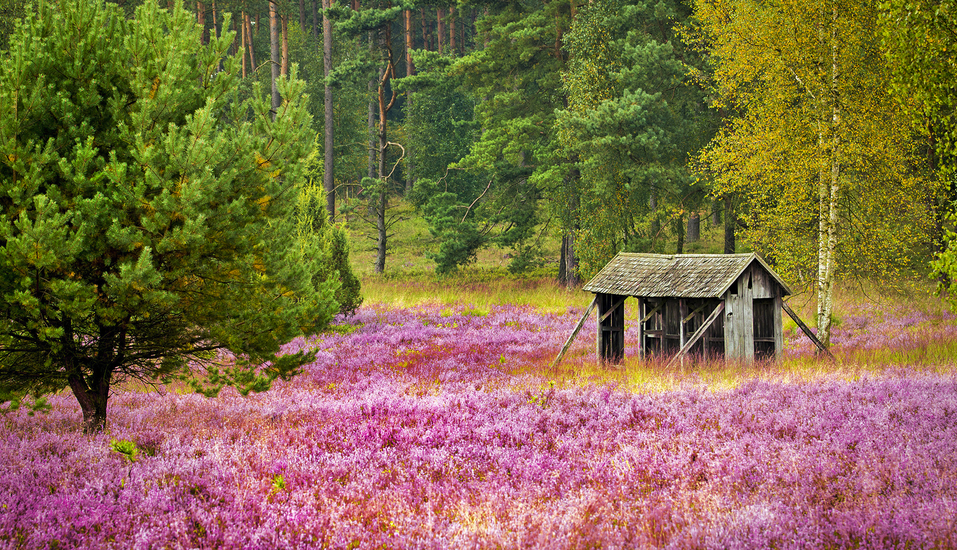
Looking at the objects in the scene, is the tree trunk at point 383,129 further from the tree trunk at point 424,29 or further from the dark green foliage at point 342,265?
the tree trunk at point 424,29

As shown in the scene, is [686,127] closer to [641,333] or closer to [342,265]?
[641,333]

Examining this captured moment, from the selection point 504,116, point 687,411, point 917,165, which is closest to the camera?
point 687,411

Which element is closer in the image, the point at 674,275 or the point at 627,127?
Answer: the point at 674,275

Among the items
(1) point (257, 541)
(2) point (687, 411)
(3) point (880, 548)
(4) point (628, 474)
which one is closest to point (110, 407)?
(1) point (257, 541)

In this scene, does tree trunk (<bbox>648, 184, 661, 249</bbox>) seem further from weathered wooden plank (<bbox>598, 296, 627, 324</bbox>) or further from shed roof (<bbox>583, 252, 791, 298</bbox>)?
weathered wooden plank (<bbox>598, 296, 627, 324</bbox>)

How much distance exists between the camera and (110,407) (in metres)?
8.65

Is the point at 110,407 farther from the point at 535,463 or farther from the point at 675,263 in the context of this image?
the point at 675,263

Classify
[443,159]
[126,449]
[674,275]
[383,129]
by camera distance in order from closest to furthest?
[126,449]
[674,275]
[383,129]
[443,159]

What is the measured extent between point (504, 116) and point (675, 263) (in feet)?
65.8

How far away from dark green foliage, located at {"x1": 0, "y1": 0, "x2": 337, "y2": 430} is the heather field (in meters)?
1.06

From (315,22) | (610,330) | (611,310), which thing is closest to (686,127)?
(610,330)

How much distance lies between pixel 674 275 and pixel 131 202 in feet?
33.9

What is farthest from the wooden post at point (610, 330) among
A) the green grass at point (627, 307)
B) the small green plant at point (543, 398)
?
the small green plant at point (543, 398)

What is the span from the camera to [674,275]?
13047mm
